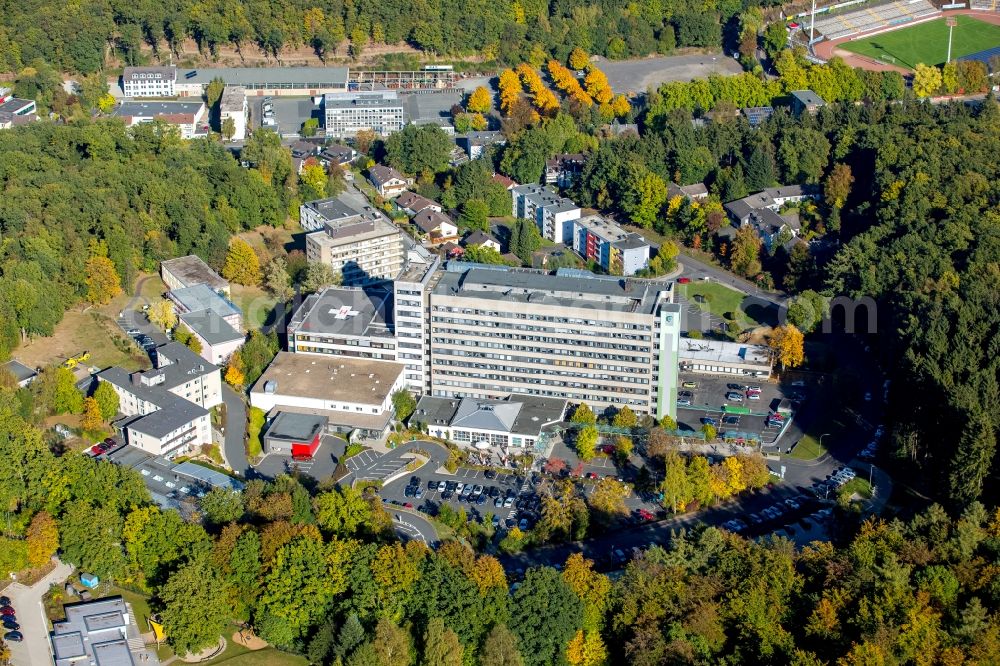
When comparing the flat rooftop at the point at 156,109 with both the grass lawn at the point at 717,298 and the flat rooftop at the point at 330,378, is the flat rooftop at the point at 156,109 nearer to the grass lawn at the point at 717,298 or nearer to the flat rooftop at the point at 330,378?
the flat rooftop at the point at 330,378

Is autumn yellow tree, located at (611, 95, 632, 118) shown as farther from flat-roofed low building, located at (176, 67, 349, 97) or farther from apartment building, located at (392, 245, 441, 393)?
apartment building, located at (392, 245, 441, 393)

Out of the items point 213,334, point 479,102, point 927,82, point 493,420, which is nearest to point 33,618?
point 213,334

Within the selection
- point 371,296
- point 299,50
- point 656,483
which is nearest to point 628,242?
point 371,296

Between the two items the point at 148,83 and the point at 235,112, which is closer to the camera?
the point at 235,112

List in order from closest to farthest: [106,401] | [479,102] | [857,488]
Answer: [857,488]
[106,401]
[479,102]

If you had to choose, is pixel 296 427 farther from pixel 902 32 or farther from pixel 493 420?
pixel 902 32
